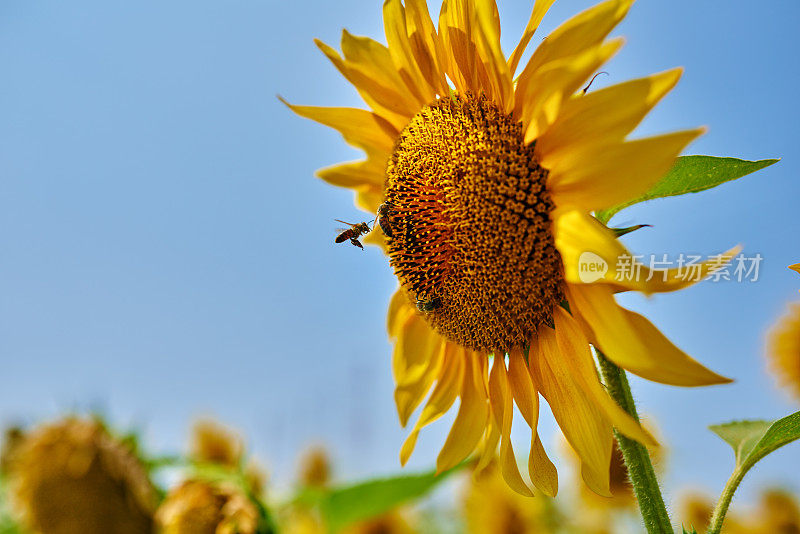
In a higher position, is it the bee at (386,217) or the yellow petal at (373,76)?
the yellow petal at (373,76)

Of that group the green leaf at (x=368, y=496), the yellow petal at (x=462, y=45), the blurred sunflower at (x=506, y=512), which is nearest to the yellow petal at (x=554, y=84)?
the yellow petal at (x=462, y=45)

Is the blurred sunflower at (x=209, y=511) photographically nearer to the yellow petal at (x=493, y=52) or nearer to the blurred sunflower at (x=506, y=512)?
the blurred sunflower at (x=506, y=512)

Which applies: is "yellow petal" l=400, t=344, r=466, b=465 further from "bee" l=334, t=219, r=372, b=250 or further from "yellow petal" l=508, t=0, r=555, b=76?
"yellow petal" l=508, t=0, r=555, b=76

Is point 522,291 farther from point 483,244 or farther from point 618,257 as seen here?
point 618,257

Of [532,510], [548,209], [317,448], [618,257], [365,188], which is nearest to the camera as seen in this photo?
[618,257]

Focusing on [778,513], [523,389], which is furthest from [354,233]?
[778,513]

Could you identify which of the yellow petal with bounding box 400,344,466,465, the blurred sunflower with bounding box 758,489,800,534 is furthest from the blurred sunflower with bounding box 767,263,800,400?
the yellow petal with bounding box 400,344,466,465

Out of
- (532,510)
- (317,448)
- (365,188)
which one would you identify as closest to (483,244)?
(365,188)
